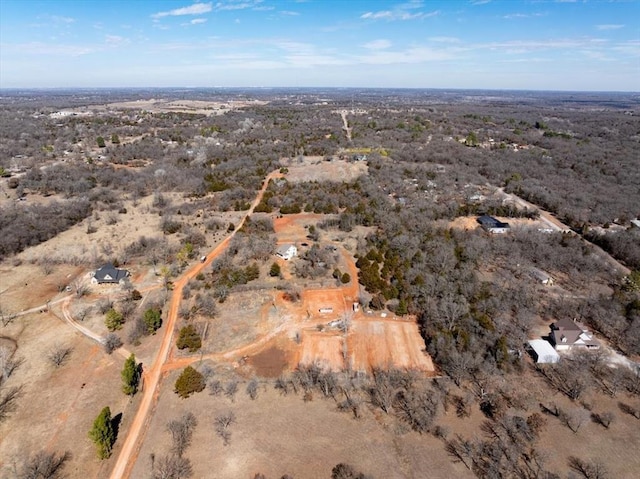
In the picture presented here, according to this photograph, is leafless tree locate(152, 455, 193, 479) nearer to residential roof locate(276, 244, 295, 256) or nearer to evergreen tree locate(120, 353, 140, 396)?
evergreen tree locate(120, 353, 140, 396)

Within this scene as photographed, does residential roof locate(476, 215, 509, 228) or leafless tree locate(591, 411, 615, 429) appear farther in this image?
residential roof locate(476, 215, 509, 228)

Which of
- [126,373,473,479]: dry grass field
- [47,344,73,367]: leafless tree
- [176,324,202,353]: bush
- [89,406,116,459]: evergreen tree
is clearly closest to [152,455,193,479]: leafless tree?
[126,373,473,479]: dry grass field

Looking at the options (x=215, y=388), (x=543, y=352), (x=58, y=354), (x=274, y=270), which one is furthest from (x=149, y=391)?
(x=543, y=352)

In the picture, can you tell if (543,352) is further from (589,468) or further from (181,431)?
(181,431)

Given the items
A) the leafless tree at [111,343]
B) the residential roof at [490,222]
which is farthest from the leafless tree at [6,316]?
the residential roof at [490,222]

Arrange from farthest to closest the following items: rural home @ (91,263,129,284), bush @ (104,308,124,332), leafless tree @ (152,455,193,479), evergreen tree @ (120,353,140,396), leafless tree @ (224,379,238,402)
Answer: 1. rural home @ (91,263,129,284)
2. bush @ (104,308,124,332)
3. leafless tree @ (224,379,238,402)
4. evergreen tree @ (120,353,140,396)
5. leafless tree @ (152,455,193,479)

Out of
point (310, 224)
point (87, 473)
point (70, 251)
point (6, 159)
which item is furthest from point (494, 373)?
point (6, 159)

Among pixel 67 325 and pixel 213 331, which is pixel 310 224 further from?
pixel 67 325
